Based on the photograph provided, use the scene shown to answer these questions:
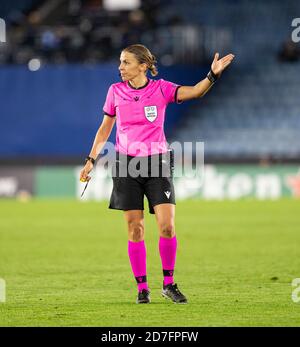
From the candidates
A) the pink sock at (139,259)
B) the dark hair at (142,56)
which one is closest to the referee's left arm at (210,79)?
the dark hair at (142,56)

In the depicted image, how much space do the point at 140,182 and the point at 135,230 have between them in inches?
17.4

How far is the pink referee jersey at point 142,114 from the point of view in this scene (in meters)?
9.63

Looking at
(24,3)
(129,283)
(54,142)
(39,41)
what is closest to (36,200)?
(54,142)

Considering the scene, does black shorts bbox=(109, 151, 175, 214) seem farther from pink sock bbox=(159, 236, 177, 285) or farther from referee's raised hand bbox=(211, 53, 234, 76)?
referee's raised hand bbox=(211, 53, 234, 76)

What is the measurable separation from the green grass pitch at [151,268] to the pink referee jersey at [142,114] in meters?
1.45

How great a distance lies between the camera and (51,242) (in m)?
17.5

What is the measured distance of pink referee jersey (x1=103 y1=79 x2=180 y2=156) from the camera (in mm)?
9633

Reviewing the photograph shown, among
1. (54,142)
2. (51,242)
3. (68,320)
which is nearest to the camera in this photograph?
(68,320)

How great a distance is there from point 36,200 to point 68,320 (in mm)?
20172

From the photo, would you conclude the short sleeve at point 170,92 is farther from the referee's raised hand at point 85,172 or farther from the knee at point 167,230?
the knee at point 167,230

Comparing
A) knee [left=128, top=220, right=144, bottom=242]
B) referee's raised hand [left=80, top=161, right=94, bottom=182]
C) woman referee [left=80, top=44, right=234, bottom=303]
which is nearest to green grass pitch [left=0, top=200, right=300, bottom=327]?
woman referee [left=80, top=44, right=234, bottom=303]

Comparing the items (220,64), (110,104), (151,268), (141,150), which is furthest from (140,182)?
(151,268)

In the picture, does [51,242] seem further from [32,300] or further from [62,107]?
[62,107]
